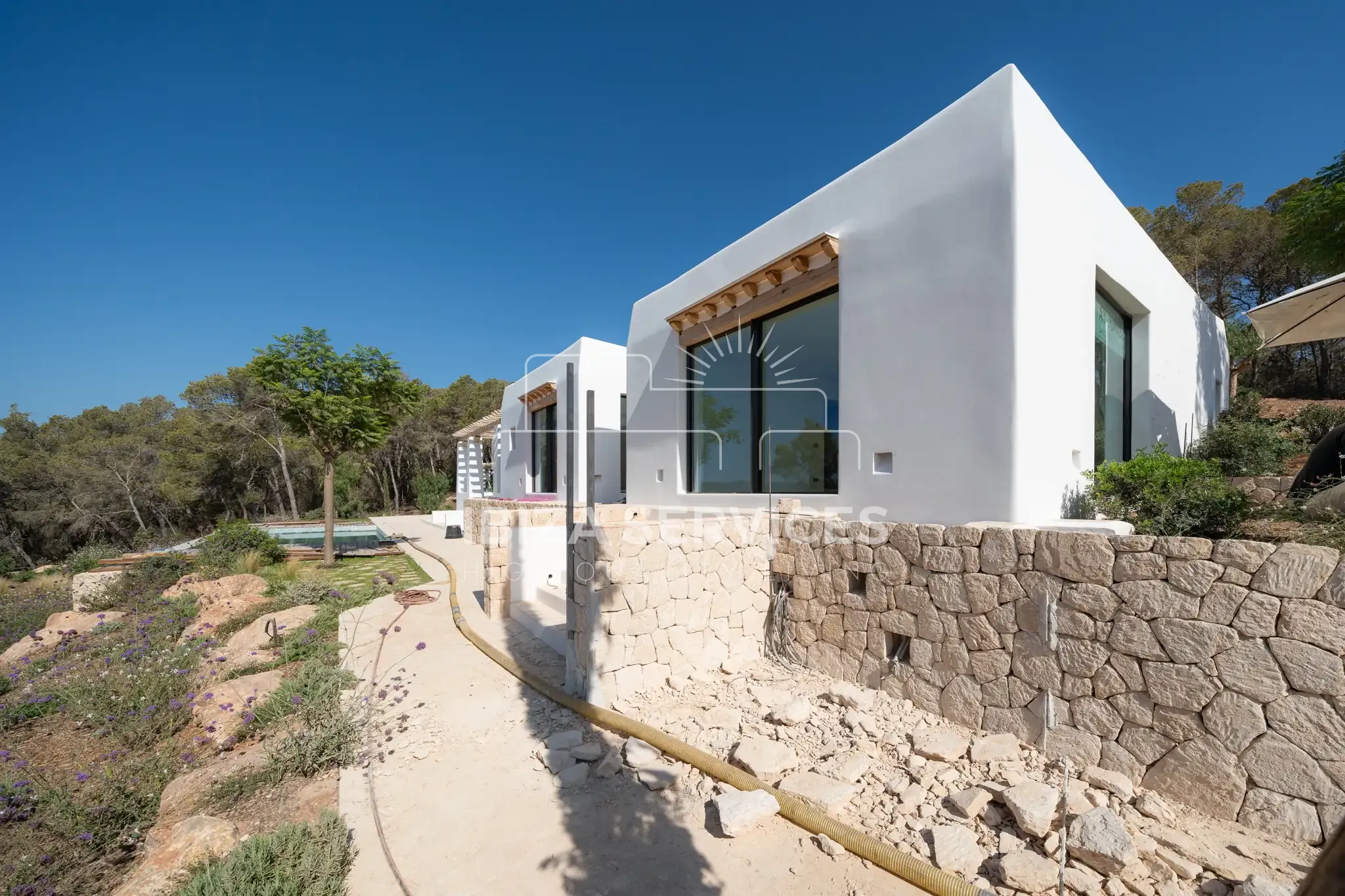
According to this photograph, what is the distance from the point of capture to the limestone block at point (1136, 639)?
133 inches

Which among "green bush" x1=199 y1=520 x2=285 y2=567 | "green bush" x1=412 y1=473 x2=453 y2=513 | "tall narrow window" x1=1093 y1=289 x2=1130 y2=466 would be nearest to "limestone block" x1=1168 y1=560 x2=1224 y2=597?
"tall narrow window" x1=1093 y1=289 x2=1130 y2=466

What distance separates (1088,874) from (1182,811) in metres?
1.01

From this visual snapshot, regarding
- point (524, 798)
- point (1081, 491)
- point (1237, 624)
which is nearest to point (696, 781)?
point (524, 798)

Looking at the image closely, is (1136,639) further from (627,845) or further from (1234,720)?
(627,845)

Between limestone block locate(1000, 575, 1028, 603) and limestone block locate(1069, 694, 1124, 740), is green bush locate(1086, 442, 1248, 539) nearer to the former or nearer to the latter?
limestone block locate(1000, 575, 1028, 603)

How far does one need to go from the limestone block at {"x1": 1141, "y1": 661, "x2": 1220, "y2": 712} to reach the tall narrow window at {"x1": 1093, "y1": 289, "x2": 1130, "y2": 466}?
324cm

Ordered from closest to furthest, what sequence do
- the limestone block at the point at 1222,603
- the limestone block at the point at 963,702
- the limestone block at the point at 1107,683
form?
the limestone block at the point at 1222,603
the limestone block at the point at 1107,683
the limestone block at the point at 963,702

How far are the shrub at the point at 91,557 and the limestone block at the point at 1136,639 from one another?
14998 mm

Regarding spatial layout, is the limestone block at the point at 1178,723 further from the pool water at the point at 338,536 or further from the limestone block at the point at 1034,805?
the pool water at the point at 338,536

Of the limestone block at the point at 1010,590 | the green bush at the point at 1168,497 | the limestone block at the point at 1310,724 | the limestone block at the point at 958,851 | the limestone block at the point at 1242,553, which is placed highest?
the green bush at the point at 1168,497

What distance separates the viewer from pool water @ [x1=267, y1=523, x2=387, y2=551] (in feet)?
48.0

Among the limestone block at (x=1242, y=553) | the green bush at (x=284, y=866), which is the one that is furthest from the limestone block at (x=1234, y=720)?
the green bush at (x=284, y=866)

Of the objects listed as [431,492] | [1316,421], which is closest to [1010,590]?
[1316,421]

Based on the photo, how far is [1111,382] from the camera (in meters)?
6.77
